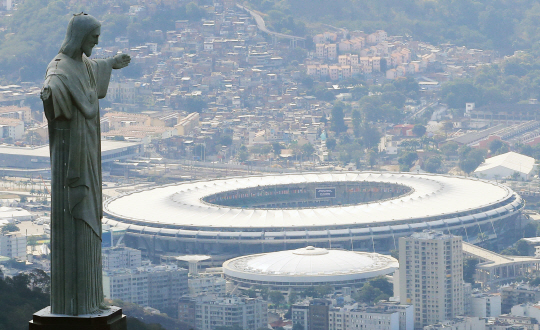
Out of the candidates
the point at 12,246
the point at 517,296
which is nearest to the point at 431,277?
the point at 517,296

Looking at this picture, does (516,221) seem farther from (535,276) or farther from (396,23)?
(396,23)

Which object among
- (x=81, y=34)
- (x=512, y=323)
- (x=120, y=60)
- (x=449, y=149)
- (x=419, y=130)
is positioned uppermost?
(x=81, y=34)

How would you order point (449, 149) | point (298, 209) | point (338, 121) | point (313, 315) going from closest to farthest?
1. point (313, 315)
2. point (298, 209)
3. point (449, 149)
4. point (338, 121)

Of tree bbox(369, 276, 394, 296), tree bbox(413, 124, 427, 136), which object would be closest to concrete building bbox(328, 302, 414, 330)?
tree bbox(369, 276, 394, 296)

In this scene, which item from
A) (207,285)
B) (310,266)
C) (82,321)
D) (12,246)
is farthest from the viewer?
(12,246)

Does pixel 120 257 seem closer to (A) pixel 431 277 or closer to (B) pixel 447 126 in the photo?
(A) pixel 431 277

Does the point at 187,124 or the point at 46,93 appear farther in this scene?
the point at 187,124
